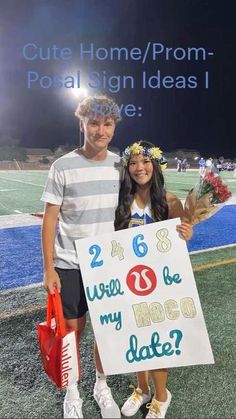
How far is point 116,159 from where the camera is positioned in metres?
2.35

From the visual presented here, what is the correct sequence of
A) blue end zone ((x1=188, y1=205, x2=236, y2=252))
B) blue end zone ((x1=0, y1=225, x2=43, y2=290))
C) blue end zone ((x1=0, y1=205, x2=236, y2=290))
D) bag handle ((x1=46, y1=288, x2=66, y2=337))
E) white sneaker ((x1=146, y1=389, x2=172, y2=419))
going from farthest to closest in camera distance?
1. blue end zone ((x1=188, y1=205, x2=236, y2=252))
2. blue end zone ((x1=0, y1=205, x2=236, y2=290))
3. blue end zone ((x1=0, y1=225, x2=43, y2=290))
4. white sneaker ((x1=146, y1=389, x2=172, y2=419))
5. bag handle ((x1=46, y1=288, x2=66, y2=337))

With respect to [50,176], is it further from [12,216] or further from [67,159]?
[12,216]

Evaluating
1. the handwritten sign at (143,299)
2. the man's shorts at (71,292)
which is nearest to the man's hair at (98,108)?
the handwritten sign at (143,299)

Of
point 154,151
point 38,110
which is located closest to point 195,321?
point 154,151

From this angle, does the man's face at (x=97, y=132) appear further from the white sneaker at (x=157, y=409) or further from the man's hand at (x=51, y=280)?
the white sneaker at (x=157, y=409)

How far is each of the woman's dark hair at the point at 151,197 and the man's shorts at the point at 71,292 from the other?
364 millimetres

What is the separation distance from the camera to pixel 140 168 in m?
2.25

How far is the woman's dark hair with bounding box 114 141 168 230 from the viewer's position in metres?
2.29

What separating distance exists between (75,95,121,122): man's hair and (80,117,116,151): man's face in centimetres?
2

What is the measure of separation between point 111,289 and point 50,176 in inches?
26.9

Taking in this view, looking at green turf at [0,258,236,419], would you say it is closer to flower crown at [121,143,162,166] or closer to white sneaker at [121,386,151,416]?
white sneaker at [121,386,151,416]

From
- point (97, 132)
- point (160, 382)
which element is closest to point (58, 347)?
point (160, 382)

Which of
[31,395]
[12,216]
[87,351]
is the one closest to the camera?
[31,395]

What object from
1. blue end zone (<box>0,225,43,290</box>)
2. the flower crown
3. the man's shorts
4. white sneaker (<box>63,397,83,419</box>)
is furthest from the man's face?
blue end zone (<box>0,225,43,290</box>)
